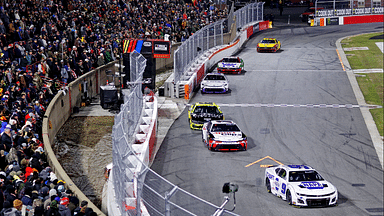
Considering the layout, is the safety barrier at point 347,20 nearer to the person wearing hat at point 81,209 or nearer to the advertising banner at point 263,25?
the advertising banner at point 263,25

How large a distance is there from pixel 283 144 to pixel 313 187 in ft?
20.9

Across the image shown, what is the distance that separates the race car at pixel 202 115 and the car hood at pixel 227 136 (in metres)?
2.78

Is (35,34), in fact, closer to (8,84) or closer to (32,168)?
(8,84)

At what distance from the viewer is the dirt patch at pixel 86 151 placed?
1794 centimetres

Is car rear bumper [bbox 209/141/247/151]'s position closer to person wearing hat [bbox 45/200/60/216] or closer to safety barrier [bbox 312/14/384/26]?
person wearing hat [bbox 45/200/60/216]

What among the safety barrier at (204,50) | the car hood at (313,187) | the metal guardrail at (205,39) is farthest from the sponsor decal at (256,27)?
the car hood at (313,187)

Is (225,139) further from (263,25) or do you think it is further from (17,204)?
(263,25)

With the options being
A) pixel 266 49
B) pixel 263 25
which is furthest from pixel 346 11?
pixel 266 49

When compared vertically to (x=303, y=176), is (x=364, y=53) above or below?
A: above

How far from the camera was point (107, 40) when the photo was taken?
33.8 meters

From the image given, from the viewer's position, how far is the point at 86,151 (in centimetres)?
2125

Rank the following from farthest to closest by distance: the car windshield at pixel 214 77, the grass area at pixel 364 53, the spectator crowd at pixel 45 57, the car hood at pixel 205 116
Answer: the grass area at pixel 364 53
the car windshield at pixel 214 77
the car hood at pixel 205 116
the spectator crowd at pixel 45 57

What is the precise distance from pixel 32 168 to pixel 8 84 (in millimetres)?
6753

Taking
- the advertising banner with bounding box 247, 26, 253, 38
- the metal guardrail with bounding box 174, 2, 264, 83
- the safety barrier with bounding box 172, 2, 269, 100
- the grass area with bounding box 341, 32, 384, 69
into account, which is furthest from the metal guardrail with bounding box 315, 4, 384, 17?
the advertising banner with bounding box 247, 26, 253, 38
